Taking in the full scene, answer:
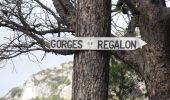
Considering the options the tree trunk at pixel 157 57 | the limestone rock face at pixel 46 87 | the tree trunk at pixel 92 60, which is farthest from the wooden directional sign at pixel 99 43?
the limestone rock face at pixel 46 87

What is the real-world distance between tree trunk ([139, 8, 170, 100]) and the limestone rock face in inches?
5018

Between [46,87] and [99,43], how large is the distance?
158 m

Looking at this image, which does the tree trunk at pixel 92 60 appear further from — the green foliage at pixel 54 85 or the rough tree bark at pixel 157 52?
the green foliage at pixel 54 85

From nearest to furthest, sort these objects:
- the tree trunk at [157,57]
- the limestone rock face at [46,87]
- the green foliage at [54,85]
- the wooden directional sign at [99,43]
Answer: the wooden directional sign at [99,43] → the tree trunk at [157,57] → the green foliage at [54,85] → the limestone rock face at [46,87]

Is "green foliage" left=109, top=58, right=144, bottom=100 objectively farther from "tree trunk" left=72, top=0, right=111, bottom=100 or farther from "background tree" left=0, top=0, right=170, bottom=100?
"tree trunk" left=72, top=0, right=111, bottom=100

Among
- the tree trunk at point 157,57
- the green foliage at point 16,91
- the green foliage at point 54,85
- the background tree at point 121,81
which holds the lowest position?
the green foliage at point 16,91

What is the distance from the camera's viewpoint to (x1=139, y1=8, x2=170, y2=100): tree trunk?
10211 millimetres

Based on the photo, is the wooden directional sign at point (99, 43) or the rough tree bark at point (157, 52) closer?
the wooden directional sign at point (99, 43)

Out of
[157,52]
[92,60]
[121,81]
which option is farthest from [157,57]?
[121,81]

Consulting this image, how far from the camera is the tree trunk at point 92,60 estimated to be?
6.21 metres

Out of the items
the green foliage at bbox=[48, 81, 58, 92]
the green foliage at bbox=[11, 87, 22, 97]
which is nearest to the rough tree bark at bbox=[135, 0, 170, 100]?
the green foliage at bbox=[48, 81, 58, 92]

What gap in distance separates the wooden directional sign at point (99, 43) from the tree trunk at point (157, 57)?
13.7 feet

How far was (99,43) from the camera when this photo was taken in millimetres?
6133

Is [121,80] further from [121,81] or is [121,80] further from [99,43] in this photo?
[99,43]
